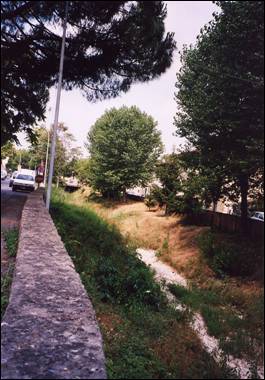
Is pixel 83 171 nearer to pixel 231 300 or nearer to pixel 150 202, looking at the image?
pixel 150 202

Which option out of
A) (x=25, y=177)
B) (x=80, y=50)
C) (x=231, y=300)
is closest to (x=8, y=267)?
(x=231, y=300)

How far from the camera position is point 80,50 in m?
9.13

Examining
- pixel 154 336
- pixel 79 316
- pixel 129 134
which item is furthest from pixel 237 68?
pixel 129 134

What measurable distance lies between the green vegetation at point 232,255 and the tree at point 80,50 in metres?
4.24

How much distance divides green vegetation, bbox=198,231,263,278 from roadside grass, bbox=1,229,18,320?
2823 mm

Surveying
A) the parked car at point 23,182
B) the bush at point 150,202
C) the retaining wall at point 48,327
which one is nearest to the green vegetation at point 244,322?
the retaining wall at point 48,327

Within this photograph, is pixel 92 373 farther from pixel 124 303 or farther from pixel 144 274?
pixel 144 274

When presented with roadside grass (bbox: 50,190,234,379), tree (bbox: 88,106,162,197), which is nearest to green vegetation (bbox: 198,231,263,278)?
roadside grass (bbox: 50,190,234,379)

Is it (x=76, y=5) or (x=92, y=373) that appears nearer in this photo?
(x=92, y=373)

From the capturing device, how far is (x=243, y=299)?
404 cm

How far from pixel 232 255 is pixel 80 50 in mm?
6843

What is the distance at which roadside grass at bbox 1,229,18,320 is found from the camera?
4432mm

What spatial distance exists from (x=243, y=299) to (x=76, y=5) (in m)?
5.69

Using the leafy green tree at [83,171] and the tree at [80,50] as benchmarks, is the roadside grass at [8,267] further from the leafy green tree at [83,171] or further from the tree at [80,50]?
the leafy green tree at [83,171]
